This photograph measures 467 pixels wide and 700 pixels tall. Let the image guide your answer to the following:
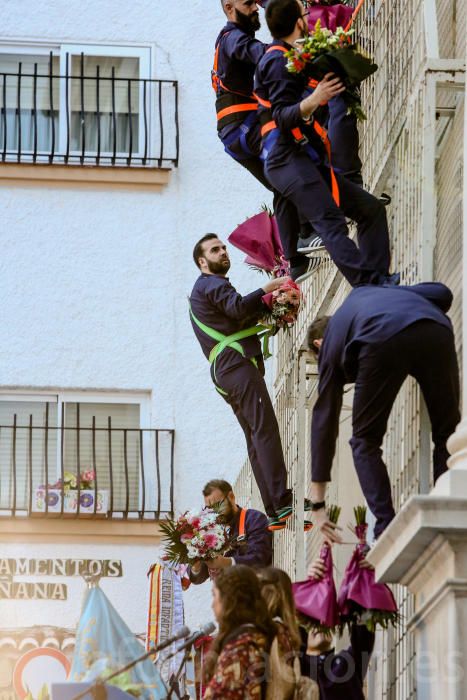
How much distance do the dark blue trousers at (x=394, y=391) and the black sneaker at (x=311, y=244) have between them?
6.85ft

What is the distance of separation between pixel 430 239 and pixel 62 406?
11.0 meters

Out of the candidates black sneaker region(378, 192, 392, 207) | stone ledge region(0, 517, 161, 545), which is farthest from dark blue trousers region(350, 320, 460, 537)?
stone ledge region(0, 517, 161, 545)

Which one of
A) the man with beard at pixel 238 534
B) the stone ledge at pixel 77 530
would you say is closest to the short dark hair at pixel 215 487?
the man with beard at pixel 238 534

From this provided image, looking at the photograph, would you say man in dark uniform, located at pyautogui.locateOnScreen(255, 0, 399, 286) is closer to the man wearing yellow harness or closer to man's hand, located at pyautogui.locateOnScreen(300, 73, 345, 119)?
man's hand, located at pyautogui.locateOnScreen(300, 73, 345, 119)

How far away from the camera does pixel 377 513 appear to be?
1090cm

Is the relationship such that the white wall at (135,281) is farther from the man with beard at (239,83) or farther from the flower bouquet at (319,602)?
the flower bouquet at (319,602)

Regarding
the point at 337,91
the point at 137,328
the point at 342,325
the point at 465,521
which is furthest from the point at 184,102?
the point at 465,521

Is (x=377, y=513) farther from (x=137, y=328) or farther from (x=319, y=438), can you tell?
(x=137, y=328)

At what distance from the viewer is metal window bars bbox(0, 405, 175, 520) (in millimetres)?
21641

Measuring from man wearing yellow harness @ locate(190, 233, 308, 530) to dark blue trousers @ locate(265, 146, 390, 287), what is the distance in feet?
5.59

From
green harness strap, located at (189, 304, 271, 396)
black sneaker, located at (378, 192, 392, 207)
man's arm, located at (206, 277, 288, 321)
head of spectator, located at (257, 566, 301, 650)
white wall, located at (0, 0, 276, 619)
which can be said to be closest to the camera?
head of spectator, located at (257, 566, 301, 650)

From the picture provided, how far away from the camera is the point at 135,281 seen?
22562 millimetres

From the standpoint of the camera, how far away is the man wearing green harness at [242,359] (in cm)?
1456

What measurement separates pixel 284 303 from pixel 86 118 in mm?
9484
